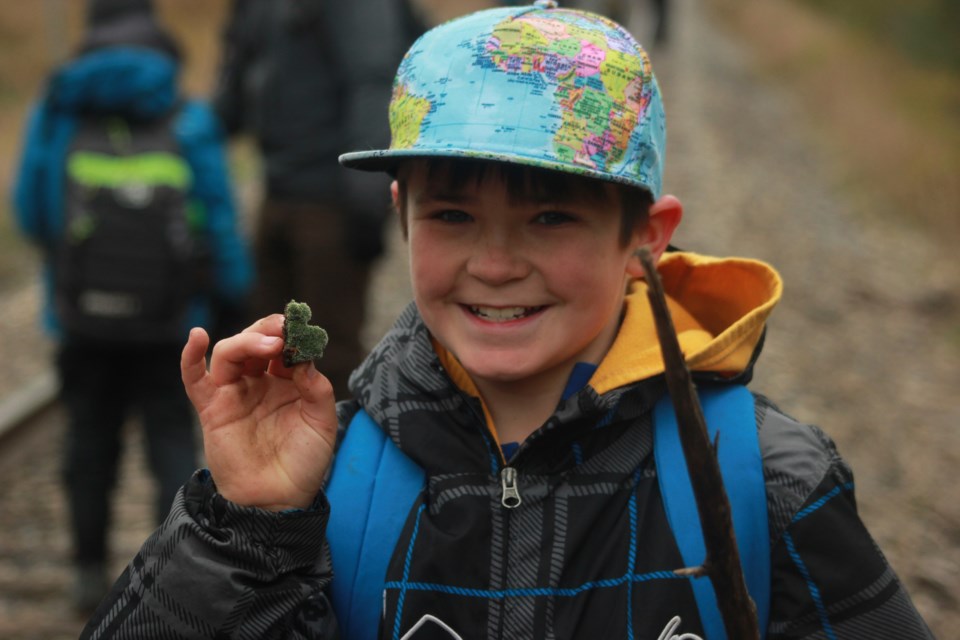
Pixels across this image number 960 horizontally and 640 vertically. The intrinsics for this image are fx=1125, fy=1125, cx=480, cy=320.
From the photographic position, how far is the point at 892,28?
2761 cm

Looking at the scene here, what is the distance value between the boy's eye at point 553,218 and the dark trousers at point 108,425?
278 centimetres

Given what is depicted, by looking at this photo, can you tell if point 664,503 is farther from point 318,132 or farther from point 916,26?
point 916,26

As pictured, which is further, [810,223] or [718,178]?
[718,178]

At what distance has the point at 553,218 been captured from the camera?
202 cm

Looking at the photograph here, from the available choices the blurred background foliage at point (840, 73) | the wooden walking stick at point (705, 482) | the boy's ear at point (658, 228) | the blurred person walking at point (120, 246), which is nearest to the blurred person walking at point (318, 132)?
the blurred person walking at point (120, 246)

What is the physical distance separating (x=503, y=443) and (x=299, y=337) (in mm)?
489

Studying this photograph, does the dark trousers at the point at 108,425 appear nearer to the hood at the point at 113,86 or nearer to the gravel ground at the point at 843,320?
the gravel ground at the point at 843,320

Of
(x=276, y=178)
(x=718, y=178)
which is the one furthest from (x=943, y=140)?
(x=276, y=178)

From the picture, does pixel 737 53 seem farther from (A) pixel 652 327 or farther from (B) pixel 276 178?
(A) pixel 652 327

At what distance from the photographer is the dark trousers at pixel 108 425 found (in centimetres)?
451

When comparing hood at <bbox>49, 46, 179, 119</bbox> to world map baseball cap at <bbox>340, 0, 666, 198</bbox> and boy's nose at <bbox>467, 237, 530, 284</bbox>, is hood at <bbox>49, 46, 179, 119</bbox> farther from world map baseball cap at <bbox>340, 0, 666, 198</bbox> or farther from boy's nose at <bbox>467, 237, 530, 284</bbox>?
boy's nose at <bbox>467, 237, 530, 284</bbox>

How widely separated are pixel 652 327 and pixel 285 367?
0.72 m

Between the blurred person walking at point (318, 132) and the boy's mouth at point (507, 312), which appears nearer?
the boy's mouth at point (507, 312)

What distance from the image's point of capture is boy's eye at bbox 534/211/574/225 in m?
2.01
